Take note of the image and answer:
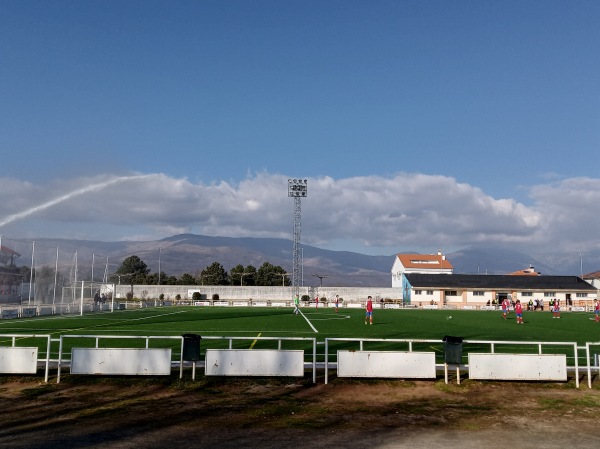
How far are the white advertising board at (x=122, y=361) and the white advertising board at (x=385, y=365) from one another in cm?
487

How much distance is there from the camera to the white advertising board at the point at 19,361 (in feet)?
50.7

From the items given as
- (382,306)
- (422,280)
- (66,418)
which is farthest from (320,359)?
(422,280)

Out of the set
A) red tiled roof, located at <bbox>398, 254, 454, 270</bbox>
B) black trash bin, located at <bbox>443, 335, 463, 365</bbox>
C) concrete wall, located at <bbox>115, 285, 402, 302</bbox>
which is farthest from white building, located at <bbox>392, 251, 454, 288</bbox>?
black trash bin, located at <bbox>443, 335, 463, 365</bbox>

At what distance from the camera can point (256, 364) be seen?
15.4 metres

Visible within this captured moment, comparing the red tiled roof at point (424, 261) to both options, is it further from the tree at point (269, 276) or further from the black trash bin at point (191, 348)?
the black trash bin at point (191, 348)

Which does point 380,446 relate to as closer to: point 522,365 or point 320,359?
point 522,365

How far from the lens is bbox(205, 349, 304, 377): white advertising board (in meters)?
15.3

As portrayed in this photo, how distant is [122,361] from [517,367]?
10.9 meters

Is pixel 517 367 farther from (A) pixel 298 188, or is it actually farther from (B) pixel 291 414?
(A) pixel 298 188

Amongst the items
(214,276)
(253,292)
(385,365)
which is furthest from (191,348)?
(214,276)

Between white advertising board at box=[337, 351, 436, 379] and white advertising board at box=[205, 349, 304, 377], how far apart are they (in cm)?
123

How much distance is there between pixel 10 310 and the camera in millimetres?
45438

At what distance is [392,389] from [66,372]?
30.1 ft

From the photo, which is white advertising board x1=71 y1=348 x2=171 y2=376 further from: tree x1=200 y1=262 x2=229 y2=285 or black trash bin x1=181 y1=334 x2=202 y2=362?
tree x1=200 y1=262 x2=229 y2=285
